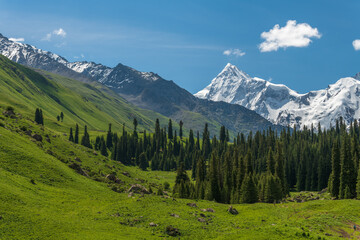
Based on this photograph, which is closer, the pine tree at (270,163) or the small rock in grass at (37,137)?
the small rock in grass at (37,137)

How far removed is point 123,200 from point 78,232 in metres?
21.2

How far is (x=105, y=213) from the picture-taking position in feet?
194

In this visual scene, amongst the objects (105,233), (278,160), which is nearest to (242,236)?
(105,233)

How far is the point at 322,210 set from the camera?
234 feet

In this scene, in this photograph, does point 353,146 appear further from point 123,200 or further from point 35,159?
point 35,159

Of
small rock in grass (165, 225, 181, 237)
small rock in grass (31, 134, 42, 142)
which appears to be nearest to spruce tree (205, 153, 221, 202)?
small rock in grass (165, 225, 181, 237)

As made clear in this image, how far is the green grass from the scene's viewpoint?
46438mm

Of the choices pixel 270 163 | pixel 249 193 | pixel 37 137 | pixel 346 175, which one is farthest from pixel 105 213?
pixel 270 163

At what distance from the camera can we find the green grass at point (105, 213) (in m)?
46.4

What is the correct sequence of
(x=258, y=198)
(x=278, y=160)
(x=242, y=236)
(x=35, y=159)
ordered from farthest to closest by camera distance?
(x=278, y=160) → (x=258, y=198) → (x=35, y=159) → (x=242, y=236)

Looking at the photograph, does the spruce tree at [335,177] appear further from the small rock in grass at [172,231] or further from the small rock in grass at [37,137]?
the small rock in grass at [37,137]

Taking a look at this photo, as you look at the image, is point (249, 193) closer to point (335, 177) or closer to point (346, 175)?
point (346, 175)

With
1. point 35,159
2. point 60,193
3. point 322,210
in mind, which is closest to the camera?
point 60,193

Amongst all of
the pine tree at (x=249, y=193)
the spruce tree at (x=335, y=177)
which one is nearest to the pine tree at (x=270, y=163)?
the spruce tree at (x=335, y=177)
